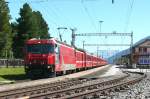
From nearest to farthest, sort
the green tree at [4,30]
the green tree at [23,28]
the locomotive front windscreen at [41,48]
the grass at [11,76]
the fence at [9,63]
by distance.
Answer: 1. the grass at [11,76]
2. the locomotive front windscreen at [41,48]
3. the fence at [9,63]
4. the green tree at [4,30]
5. the green tree at [23,28]

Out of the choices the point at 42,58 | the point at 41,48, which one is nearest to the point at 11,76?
the point at 41,48

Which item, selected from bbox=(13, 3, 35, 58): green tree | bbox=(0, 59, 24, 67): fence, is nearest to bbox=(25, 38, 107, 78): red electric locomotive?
bbox=(0, 59, 24, 67): fence

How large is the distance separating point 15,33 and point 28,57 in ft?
242

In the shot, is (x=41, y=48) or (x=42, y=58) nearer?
(x=42, y=58)

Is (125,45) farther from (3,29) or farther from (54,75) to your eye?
(54,75)

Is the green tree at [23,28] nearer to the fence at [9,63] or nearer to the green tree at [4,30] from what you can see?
the green tree at [4,30]

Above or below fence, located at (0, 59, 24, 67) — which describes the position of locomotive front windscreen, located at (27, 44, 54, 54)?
above

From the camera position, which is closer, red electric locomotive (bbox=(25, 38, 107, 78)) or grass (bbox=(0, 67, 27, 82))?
grass (bbox=(0, 67, 27, 82))

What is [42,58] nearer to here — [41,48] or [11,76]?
[41,48]

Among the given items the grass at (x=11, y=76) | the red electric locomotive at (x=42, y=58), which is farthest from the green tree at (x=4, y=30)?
the red electric locomotive at (x=42, y=58)

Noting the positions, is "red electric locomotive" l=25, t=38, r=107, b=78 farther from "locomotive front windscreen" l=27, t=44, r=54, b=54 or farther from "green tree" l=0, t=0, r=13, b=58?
"green tree" l=0, t=0, r=13, b=58

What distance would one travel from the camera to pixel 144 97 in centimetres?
1861

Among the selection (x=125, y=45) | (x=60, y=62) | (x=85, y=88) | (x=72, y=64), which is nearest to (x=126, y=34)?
(x=125, y=45)

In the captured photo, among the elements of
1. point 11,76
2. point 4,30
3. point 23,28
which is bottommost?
point 11,76
